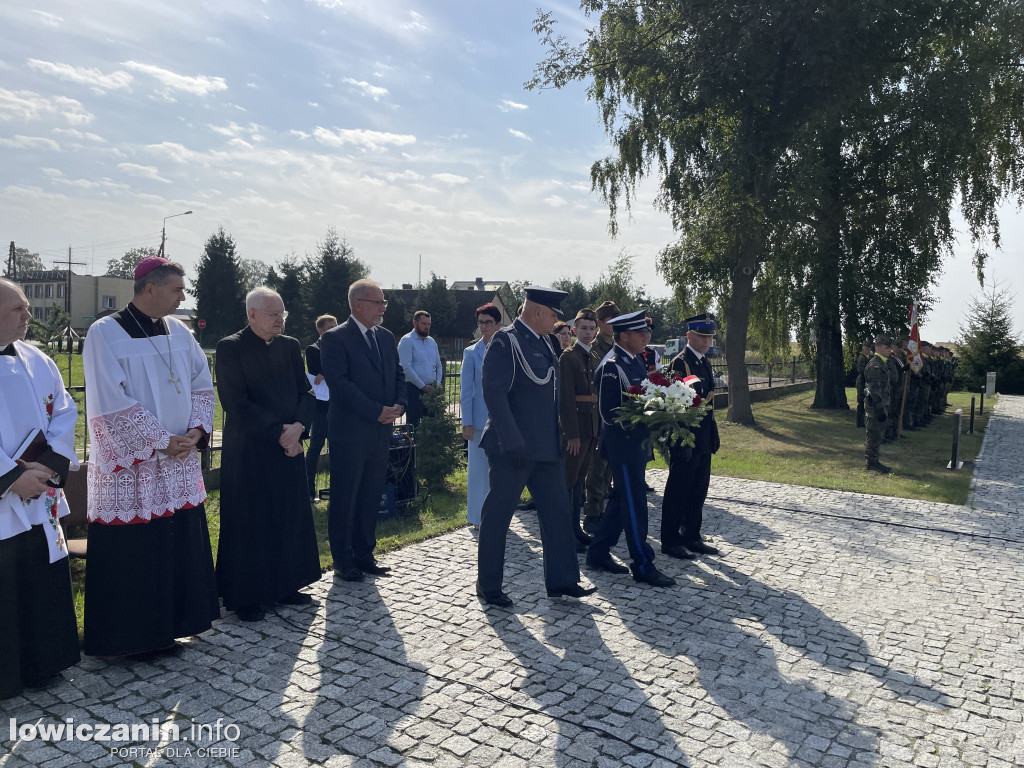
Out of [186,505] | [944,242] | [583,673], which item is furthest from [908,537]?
[944,242]

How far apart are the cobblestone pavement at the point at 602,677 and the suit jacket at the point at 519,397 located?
1.18 meters

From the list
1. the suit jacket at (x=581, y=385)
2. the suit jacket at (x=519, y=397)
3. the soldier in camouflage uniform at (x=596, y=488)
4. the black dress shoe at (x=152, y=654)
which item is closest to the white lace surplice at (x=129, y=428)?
the black dress shoe at (x=152, y=654)

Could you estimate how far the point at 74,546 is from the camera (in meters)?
4.91

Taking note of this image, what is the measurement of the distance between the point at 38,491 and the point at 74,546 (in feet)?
4.78

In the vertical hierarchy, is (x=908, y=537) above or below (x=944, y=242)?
below

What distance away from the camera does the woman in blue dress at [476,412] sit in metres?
7.48

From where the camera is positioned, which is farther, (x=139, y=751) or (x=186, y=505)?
(x=186, y=505)

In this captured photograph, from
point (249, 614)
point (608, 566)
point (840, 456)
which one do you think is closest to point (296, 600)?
point (249, 614)

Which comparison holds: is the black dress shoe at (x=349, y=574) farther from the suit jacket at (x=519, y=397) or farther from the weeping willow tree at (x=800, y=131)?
the weeping willow tree at (x=800, y=131)

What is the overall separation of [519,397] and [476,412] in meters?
2.42

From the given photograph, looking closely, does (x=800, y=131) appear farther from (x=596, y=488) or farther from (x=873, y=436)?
(x=596, y=488)

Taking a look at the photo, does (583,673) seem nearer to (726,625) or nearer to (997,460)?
(726,625)

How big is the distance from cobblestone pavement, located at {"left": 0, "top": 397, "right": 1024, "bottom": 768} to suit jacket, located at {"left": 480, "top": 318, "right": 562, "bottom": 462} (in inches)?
46.3

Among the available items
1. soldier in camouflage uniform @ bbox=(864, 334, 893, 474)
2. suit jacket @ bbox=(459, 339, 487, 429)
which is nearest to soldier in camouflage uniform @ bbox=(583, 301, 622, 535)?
suit jacket @ bbox=(459, 339, 487, 429)
